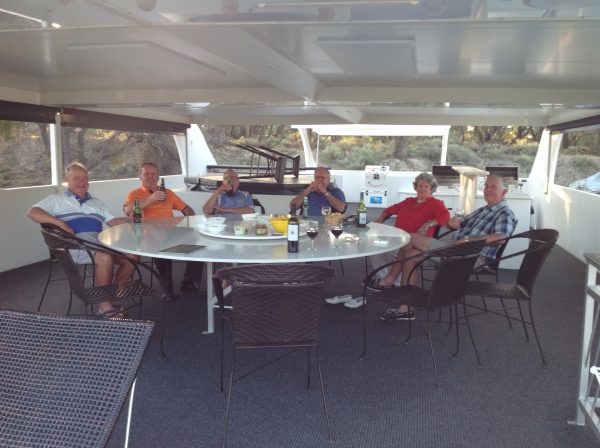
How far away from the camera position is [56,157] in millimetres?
6402

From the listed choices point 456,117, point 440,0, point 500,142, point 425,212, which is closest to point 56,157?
point 425,212

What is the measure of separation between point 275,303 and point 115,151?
7268 mm

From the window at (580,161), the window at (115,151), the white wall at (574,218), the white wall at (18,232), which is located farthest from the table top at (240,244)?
the window at (580,161)

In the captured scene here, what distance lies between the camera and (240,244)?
10.6ft

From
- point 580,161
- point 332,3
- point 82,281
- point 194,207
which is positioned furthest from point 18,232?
point 580,161

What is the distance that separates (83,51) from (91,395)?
11.1 feet

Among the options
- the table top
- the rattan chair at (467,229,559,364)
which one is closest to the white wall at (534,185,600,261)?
the rattan chair at (467,229,559,364)

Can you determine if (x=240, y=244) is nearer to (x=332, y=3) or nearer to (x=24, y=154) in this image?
(x=332, y=3)

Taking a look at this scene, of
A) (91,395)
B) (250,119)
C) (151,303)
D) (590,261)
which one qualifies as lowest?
(151,303)

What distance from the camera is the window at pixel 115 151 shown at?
24.3 feet

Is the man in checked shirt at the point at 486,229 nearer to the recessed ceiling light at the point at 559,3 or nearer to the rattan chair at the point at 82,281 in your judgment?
the recessed ceiling light at the point at 559,3

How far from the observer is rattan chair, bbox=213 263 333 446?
2.23m

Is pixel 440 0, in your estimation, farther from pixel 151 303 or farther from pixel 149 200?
pixel 151 303

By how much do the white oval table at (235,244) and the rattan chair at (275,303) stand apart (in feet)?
1.42
